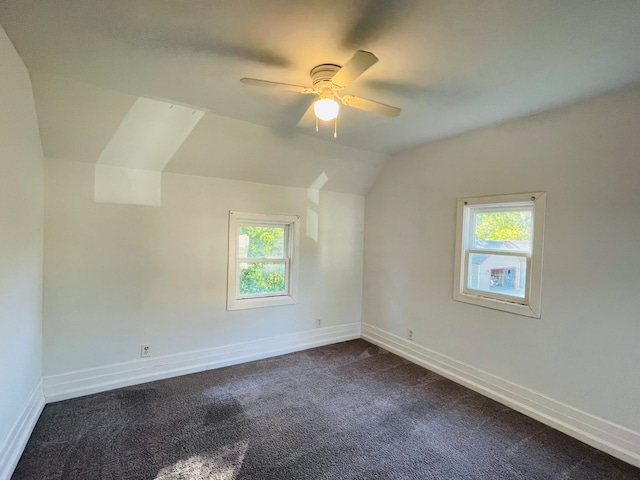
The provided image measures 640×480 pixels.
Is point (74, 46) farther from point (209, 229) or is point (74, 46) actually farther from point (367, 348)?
point (367, 348)

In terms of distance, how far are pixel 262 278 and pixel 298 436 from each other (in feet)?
6.53

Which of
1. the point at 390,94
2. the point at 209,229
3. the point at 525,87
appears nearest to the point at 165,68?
the point at 390,94

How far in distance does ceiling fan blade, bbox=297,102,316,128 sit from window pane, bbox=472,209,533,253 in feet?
6.40

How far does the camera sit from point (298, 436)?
243cm

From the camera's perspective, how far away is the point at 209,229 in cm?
357

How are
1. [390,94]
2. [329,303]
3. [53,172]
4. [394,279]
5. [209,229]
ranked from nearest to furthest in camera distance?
[390,94]
[53,172]
[209,229]
[394,279]
[329,303]

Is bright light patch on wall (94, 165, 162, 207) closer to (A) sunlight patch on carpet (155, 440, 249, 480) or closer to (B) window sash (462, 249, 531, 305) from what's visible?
(A) sunlight patch on carpet (155, 440, 249, 480)

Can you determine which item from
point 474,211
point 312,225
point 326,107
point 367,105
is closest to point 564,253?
point 474,211

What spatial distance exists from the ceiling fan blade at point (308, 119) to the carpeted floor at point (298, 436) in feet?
8.52

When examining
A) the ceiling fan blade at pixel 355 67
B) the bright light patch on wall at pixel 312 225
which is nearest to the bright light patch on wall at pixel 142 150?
the ceiling fan blade at pixel 355 67

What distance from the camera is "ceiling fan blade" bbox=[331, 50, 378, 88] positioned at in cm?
157

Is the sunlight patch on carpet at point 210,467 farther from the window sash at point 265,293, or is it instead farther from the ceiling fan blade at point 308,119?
the ceiling fan blade at point 308,119

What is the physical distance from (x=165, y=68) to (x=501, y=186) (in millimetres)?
2957

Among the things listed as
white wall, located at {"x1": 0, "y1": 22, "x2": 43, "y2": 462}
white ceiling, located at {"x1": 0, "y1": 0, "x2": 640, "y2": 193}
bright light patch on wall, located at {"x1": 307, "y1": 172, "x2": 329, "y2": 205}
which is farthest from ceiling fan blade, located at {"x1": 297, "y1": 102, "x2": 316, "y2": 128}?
white wall, located at {"x1": 0, "y1": 22, "x2": 43, "y2": 462}
